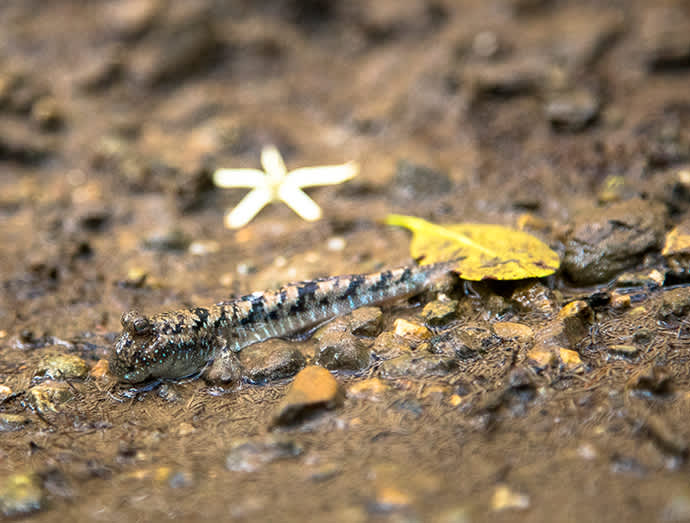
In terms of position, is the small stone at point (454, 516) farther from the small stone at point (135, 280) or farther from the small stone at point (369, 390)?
the small stone at point (135, 280)

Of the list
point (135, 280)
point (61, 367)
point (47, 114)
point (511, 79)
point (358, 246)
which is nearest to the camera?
point (61, 367)

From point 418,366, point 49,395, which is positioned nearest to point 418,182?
point 418,366

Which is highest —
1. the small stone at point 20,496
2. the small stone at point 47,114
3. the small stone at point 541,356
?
the small stone at point 47,114

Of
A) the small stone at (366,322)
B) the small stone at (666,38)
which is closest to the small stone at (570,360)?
the small stone at (366,322)

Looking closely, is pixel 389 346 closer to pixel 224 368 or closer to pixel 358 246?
pixel 224 368

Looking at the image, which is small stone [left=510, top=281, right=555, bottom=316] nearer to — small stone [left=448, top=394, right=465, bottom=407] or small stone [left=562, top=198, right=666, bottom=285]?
small stone [left=562, top=198, right=666, bottom=285]

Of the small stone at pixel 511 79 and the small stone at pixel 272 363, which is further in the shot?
the small stone at pixel 511 79

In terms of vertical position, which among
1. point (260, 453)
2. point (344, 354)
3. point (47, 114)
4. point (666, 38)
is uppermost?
point (47, 114)
